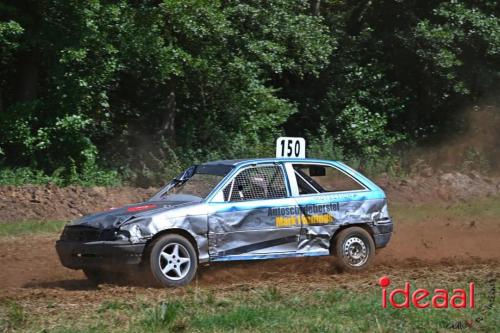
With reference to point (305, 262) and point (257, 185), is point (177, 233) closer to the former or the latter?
point (257, 185)

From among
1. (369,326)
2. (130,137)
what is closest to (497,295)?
(369,326)

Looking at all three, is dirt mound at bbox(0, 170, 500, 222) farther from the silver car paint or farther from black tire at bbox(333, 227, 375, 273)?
black tire at bbox(333, 227, 375, 273)

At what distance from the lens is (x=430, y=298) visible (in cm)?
836

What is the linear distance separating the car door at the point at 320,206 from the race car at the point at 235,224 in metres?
0.01

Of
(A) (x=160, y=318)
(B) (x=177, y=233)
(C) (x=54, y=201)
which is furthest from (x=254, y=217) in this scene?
(C) (x=54, y=201)

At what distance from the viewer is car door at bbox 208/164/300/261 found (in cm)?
1016

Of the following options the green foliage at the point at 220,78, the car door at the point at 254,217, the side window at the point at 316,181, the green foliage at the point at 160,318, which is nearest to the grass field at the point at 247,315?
the green foliage at the point at 160,318

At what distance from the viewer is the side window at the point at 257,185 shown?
10.5m

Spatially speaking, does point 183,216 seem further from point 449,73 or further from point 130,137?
point 449,73

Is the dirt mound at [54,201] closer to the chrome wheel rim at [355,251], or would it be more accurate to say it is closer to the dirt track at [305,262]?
the dirt track at [305,262]

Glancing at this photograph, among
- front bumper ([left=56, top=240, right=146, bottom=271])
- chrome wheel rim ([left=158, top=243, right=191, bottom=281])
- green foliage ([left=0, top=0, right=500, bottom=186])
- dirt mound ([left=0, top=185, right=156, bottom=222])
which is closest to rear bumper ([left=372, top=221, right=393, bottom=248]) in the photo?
chrome wheel rim ([left=158, top=243, right=191, bottom=281])

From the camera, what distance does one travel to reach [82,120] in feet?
65.1

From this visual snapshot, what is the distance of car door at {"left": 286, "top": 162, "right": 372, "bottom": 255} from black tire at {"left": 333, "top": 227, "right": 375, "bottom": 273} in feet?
0.40

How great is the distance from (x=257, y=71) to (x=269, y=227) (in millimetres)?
11182
